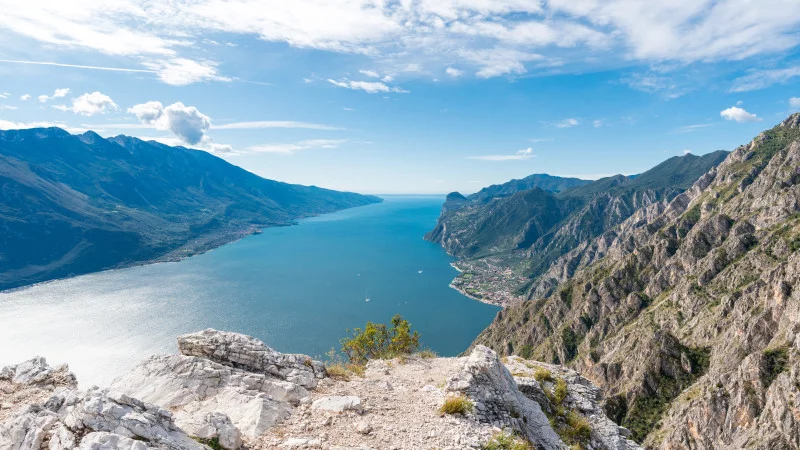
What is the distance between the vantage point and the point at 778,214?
122125 mm

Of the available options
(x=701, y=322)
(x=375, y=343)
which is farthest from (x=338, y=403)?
(x=701, y=322)

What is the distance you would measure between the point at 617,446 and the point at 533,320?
153m

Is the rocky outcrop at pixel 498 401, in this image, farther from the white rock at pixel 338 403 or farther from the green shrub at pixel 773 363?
the green shrub at pixel 773 363

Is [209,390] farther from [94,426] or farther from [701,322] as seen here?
[701,322]

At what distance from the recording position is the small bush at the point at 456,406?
14.0m

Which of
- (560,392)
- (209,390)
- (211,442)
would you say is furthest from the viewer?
(560,392)

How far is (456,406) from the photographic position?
1398 centimetres

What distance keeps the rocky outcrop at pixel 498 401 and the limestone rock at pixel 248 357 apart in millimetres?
7347

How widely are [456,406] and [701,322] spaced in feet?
405

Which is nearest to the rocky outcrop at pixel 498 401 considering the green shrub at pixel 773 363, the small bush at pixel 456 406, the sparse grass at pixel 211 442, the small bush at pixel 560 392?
the small bush at pixel 456 406

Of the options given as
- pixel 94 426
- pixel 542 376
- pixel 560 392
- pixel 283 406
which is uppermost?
pixel 94 426

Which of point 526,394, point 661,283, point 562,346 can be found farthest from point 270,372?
point 661,283

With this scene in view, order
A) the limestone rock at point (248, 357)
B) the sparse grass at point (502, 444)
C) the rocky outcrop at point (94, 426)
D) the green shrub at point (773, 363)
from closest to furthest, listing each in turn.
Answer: the rocky outcrop at point (94, 426), the sparse grass at point (502, 444), the limestone rock at point (248, 357), the green shrub at point (773, 363)

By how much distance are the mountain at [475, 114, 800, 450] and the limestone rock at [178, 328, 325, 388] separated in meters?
78.2
